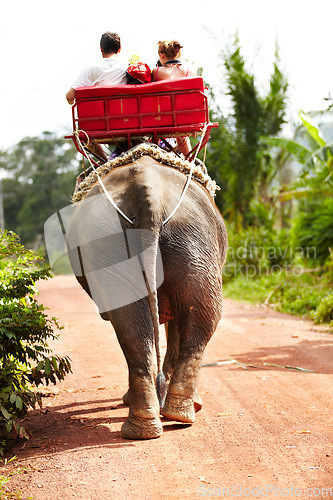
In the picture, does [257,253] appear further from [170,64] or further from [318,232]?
[170,64]

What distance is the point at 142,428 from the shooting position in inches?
157

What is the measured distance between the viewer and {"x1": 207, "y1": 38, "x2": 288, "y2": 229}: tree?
17391mm

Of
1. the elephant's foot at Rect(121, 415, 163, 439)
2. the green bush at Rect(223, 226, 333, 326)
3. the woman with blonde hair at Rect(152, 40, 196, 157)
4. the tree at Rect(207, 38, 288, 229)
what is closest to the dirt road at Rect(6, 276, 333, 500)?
the elephant's foot at Rect(121, 415, 163, 439)

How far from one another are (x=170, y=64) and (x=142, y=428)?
277 centimetres

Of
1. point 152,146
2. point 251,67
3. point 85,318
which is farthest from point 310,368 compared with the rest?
point 251,67

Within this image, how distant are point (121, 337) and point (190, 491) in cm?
118

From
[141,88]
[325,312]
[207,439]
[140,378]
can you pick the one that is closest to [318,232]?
[325,312]

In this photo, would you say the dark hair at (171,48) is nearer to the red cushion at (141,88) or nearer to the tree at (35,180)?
the red cushion at (141,88)

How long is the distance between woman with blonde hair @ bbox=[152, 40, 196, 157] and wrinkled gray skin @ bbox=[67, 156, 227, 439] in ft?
2.89

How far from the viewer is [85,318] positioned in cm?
1138

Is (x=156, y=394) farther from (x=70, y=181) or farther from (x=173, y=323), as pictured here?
(x=70, y=181)

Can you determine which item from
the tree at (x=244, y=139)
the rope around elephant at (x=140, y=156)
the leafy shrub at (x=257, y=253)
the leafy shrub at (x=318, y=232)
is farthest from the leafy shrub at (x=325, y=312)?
the tree at (x=244, y=139)

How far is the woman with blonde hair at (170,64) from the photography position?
15.6 ft

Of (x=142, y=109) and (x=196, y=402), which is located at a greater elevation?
(x=142, y=109)
